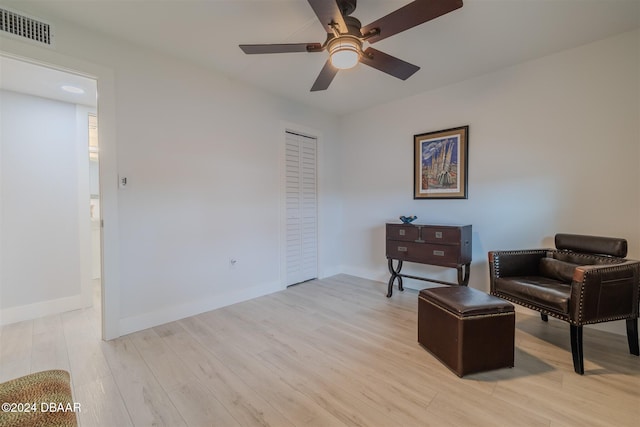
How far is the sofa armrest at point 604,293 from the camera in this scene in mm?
1776

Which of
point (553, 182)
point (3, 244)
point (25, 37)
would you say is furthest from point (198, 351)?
point (553, 182)

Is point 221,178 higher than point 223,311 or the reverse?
higher

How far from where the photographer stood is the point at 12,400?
92 centimetres

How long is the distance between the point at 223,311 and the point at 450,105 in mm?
3496

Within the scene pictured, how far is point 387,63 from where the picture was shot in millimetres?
2012

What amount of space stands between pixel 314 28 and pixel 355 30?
577 mm

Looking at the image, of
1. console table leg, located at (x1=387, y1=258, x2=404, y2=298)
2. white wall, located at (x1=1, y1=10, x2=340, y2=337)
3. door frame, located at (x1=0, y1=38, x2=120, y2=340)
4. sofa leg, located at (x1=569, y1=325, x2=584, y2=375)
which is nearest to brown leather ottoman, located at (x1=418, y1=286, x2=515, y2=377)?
sofa leg, located at (x1=569, y1=325, x2=584, y2=375)

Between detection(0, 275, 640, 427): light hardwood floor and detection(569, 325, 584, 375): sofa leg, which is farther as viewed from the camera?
detection(569, 325, 584, 375): sofa leg

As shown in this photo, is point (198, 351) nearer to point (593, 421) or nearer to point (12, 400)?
point (12, 400)

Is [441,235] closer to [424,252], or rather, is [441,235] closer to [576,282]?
[424,252]

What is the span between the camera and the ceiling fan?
4.80 ft

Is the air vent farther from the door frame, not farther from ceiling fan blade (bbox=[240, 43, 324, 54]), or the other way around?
ceiling fan blade (bbox=[240, 43, 324, 54])

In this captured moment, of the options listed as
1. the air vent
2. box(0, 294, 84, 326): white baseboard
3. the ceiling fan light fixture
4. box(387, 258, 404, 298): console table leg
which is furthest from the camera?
box(387, 258, 404, 298): console table leg

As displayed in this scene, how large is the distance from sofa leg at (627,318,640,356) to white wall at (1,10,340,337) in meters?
3.21
